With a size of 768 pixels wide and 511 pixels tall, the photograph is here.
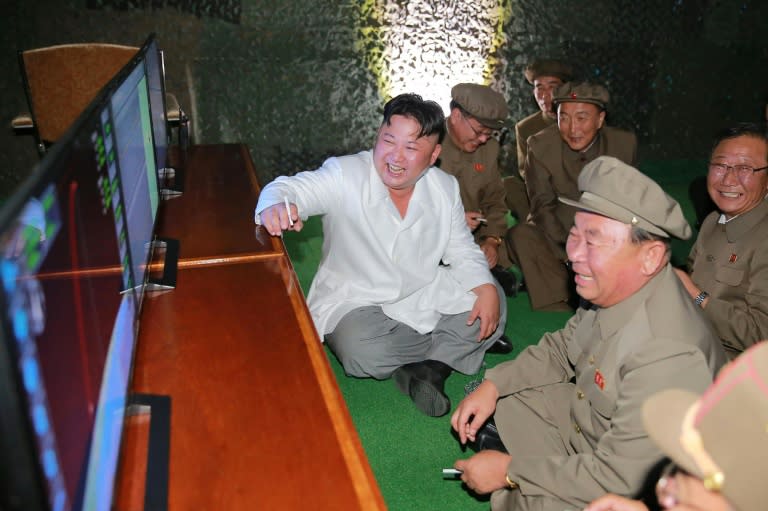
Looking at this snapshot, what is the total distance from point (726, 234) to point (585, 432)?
117cm

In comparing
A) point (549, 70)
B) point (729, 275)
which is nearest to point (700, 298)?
point (729, 275)

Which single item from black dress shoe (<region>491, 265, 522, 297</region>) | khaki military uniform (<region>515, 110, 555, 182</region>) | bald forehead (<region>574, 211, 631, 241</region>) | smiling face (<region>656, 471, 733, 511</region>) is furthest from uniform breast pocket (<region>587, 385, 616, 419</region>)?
khaki military uniform (<region>515, 110, 555, 182</region>)

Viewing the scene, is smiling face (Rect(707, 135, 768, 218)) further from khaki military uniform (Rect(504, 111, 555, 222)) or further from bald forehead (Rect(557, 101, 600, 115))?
khaki military uniform (Rect(504, 111, 555, 222))

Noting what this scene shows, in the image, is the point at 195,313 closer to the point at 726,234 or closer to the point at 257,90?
the point at 726,234

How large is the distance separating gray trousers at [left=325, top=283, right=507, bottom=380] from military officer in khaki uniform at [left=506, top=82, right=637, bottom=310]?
3.07 ft

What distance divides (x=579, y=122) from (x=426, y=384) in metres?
1.94

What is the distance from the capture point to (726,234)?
7.81 feet

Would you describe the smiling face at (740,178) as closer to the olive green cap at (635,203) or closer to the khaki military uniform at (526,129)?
the olive green cap at (635,203)

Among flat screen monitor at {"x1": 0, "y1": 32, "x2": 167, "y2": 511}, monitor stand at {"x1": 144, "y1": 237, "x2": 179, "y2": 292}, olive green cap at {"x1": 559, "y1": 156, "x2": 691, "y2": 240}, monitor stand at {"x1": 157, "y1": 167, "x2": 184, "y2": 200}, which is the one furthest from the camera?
monitor stand at {"x1": 157, "y1": 167, "x2": 184, "y2": 200}

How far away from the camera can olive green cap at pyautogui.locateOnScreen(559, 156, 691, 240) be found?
1454mm

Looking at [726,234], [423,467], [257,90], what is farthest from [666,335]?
[257,90]

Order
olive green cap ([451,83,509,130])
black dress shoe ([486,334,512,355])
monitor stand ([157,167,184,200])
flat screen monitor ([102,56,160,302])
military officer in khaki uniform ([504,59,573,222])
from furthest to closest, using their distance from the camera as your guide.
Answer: military officer in khaki uniform ([504,59,573,222]) < olive green cap ([451,83,509,130]) < black dress shoe ([486,334,512,355]) < monitor stand ([157,167,184,200]) < flat screen monitor ([102,56,160,302])

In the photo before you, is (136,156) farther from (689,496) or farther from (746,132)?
(746,132)

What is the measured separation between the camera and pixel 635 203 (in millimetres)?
1462
